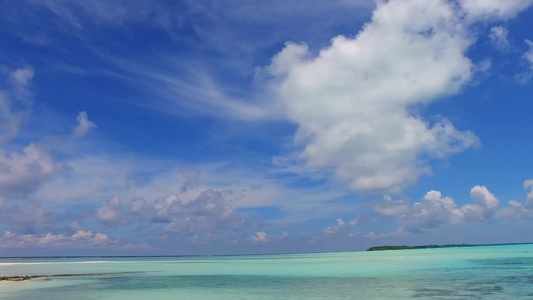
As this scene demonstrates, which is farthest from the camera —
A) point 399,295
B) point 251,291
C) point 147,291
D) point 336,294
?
point 147,291

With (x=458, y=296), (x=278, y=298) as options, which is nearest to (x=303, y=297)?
(x=278, y=298)

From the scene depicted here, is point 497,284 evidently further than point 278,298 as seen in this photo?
Yes

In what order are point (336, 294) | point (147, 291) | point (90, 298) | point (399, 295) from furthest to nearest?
point (147, 291) → point (90, 298) → point (336, 294) → point (399, 295)

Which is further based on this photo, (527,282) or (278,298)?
(527,282)

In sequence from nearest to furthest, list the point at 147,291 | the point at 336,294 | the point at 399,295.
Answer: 1. the point at 399,295
2. the point at 336,294
3. the point at 147,291

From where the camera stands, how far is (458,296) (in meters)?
21.4

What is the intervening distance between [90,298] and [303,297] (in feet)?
41.9

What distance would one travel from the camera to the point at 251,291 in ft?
92.0

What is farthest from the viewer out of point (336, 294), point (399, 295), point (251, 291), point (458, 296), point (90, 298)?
point (251, 291)

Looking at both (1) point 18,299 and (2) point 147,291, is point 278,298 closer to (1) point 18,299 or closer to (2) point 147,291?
(2) point 147,291

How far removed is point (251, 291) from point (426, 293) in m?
10.7

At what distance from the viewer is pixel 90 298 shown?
86.2 ft

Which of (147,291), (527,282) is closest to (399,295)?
(527,282)

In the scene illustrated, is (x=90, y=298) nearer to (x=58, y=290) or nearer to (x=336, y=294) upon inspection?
(x=58, y=290)
